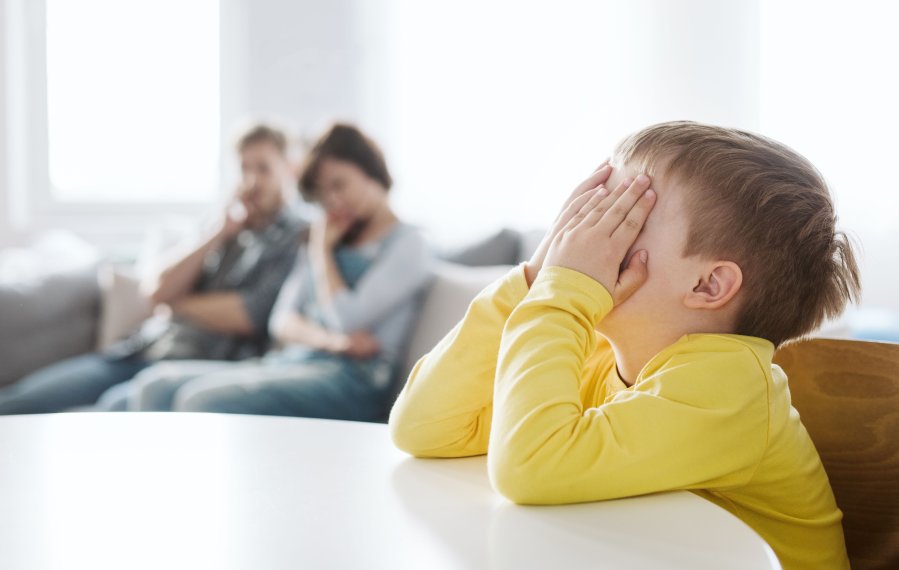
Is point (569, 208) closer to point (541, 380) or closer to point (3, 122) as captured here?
point (541, 380)

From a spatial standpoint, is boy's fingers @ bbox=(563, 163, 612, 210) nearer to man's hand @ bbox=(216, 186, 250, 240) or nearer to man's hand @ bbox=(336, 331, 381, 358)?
man's hand @ bbox=(336, 331, 381, 358)

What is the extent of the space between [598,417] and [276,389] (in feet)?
5.03

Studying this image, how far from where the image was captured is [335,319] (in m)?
2.33

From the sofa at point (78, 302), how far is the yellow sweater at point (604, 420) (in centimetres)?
147

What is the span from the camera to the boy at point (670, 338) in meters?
0.75

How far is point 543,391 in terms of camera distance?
76 cm

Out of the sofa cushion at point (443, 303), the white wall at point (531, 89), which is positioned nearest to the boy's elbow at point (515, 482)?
the sofa cushion at point (443, 303)

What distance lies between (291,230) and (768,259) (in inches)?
82.1

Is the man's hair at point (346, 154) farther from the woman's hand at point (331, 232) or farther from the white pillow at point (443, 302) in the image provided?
the white pillow at point (443, 302)

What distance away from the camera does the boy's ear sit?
857 millimetres

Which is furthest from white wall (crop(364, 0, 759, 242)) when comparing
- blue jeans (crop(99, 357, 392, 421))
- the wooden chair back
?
the wooden chair back

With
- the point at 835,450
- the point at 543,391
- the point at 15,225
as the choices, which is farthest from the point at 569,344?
the point at 15,225

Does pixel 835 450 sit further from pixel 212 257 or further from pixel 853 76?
pixel 212 257

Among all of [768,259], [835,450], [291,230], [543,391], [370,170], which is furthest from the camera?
[291,230]
